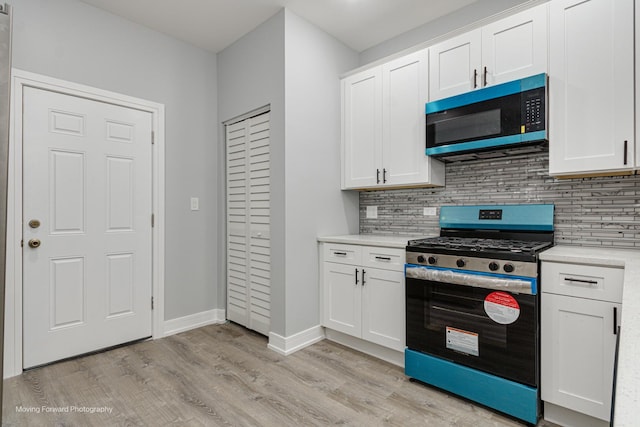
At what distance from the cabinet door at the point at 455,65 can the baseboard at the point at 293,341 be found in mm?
2169

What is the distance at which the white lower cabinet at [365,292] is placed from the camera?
249 cm

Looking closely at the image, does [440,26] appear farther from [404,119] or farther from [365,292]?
[365,292]

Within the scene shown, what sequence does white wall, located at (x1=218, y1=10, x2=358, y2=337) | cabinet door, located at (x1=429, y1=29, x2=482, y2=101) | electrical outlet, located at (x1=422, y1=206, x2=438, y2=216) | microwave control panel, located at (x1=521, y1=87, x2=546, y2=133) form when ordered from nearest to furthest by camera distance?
microwave control panel, located at (x1=521, y1=87, x2=546, y2=133), cabinet door, located at (x1=429, y1=29, x2=482, y2=101), white wall, located at (x1=218, y1=10, x2=358, y2=337), electrical outlet, located at (x1=422, y1=206, x2=438, y2=216)

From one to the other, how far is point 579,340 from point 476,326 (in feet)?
1.60

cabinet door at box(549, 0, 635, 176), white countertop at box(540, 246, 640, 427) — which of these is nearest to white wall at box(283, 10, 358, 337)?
cabinet door at box(549, 0, 635, 176)

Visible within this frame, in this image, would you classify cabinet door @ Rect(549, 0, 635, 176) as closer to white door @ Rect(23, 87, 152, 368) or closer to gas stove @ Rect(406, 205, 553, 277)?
gas stove @ Rect(406, 205, 553, 277)

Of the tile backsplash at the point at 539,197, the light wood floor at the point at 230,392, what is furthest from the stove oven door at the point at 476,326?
the tile backsplash at the point at 539,197

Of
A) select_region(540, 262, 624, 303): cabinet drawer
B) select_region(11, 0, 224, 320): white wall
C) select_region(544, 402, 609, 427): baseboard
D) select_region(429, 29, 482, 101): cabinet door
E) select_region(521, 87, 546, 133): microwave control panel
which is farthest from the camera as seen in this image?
select_region(11, 0, 224, 320): white wall

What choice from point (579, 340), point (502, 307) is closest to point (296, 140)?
point (502, 307)

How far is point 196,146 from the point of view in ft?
11.0

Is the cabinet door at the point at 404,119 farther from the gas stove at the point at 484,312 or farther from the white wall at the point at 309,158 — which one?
the gas stove at the point at 484,312

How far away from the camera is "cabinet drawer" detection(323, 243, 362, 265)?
2.74 metres

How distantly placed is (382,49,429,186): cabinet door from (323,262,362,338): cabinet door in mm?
848

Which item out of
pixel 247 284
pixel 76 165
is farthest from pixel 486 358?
pixel 76 165
